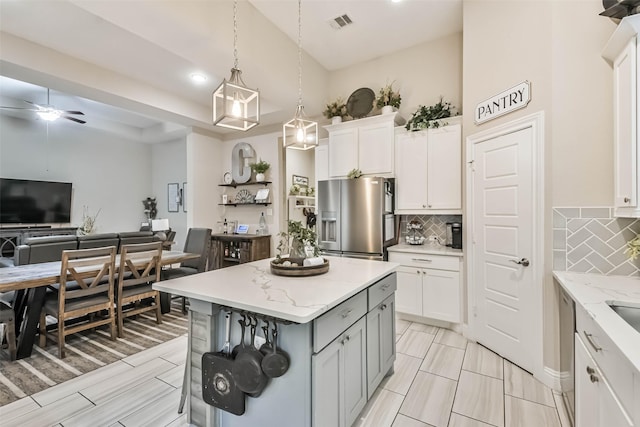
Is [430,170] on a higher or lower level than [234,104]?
lower

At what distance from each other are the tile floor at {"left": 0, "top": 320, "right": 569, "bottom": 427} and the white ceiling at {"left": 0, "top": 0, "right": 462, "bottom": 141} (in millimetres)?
2863

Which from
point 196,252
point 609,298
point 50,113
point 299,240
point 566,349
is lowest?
point 566,349

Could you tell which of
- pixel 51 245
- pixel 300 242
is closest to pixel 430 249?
pixel 300 242

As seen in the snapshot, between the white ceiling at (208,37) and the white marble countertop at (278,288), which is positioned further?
the white ceiling at (208,37)

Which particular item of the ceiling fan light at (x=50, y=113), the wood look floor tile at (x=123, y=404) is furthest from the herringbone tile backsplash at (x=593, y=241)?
the ceiling fan light at (x=50, y=113)

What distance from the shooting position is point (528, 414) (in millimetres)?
1873

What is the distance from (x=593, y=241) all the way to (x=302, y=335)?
2196 millimetres

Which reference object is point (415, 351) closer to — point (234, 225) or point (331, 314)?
point (331, 314)

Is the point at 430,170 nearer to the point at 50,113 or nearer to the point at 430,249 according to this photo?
the point at 430,249

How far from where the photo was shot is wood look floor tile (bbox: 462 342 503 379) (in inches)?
93.9

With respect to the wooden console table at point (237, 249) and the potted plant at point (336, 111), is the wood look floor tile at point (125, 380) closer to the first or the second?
the wooden console table at point (237, 249)

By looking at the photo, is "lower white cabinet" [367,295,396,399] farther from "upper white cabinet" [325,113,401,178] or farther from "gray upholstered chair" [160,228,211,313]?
"gray upholstered chair" [160,228,211,313]

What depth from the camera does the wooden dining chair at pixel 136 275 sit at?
3059 mm

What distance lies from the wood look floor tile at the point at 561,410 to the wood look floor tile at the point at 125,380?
9.61 ft
